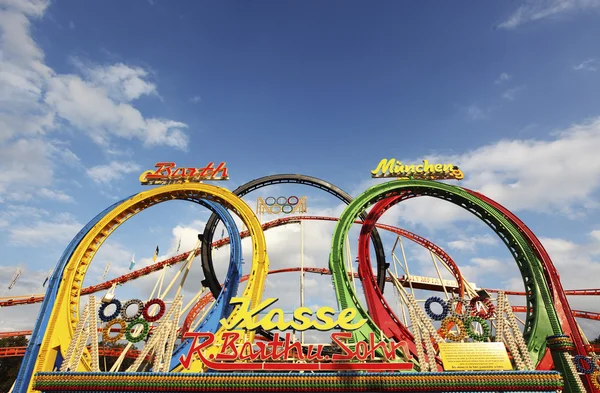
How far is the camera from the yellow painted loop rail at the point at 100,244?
1694 centimetres

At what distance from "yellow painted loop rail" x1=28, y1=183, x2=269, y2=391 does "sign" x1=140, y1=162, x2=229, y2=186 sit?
4.23 feet

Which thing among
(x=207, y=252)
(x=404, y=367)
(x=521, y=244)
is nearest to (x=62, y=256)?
(x=207, y=252)

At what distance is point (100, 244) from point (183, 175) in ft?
22.6

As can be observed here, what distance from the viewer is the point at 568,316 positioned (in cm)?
1806

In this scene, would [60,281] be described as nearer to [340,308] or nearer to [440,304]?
[340,308]

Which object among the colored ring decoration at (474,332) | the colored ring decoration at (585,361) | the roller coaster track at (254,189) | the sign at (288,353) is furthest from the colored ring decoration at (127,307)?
the colored ring decoration at (585,361)

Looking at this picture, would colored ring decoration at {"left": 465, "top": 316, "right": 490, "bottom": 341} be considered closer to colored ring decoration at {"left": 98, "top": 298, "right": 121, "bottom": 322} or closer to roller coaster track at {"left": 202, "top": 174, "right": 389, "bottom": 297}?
roller coaster track at {"left": 202, "top": 174, "right": 389, "bottom": 297}

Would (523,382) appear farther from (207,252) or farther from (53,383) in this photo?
(207,252)

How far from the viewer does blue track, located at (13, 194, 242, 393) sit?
1600cm

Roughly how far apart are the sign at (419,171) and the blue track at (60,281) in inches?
429

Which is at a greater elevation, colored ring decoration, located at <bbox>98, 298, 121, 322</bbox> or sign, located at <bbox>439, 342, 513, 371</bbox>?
colored ring decoration, located at <bbox>98, 298, 121, 322</bbox>

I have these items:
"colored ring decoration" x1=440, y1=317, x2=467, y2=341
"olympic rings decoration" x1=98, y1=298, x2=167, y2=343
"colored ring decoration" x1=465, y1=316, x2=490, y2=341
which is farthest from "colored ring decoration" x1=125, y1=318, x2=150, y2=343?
"colored ring decoration" x1=465, y1=316, x2=490, y2=341

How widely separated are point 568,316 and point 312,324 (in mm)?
14713

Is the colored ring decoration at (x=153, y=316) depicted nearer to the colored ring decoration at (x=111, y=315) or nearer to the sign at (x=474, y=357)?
the colored ring decoration at (x=111, y=315)
